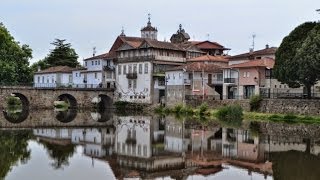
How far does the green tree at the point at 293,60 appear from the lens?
57.5 meters

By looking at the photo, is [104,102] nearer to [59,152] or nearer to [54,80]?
[54,80]

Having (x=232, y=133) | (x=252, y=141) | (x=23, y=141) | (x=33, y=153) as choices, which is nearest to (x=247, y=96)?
(x=232, y=133)

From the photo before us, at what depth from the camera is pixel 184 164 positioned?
2839 cm

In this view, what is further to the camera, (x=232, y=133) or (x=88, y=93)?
(x=88, y=93)

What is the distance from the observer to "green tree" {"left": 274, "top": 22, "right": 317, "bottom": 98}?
2263 inches

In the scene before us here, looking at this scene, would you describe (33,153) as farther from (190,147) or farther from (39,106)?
(39,106)

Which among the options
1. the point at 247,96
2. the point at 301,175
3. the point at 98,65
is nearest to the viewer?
the point at 301,175

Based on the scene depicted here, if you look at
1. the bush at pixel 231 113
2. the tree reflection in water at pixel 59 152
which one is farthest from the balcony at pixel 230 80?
the tree reflection in water at pixel 59 152

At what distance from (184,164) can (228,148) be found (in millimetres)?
7520

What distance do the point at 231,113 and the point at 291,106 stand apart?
7.11 m

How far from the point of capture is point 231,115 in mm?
63906

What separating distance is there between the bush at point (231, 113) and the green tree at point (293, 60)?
6.16m

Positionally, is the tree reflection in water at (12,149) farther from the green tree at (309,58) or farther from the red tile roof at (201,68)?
the red tile roof at (201,68)

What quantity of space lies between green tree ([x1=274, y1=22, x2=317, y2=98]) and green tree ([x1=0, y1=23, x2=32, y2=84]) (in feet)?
155
